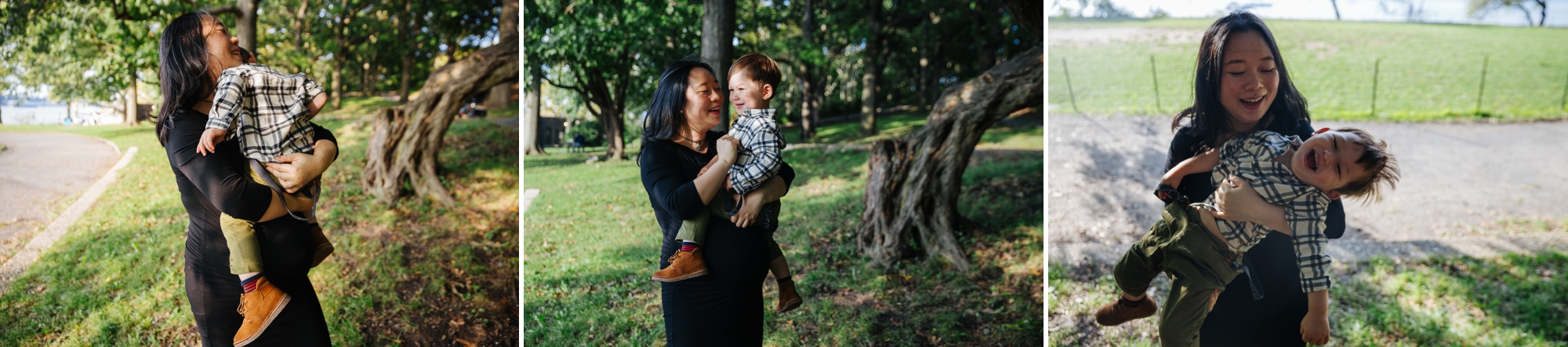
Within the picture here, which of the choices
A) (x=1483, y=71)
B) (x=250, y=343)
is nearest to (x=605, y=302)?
(x=250, y=343)

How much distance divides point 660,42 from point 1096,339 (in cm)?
349

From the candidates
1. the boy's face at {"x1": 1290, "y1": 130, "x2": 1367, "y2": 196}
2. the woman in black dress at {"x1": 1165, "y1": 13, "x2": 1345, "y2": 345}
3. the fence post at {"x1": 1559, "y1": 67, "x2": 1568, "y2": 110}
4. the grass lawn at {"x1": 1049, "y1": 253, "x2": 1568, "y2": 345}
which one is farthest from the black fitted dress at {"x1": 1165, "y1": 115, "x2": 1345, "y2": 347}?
the fence post at {"x1": 1559, "y1": 67, "x2": 1568, "y2": 110}

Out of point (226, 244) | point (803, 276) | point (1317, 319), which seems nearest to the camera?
point (226, 244)

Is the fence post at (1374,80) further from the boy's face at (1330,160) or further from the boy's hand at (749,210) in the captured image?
the boy's hand at (749,210)

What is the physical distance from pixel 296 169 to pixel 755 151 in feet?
5.45

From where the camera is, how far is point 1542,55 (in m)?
5.48

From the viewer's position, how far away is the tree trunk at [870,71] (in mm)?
7113

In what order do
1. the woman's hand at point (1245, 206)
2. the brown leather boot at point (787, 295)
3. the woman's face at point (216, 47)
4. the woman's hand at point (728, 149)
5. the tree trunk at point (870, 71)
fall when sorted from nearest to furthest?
1. the woman's hand at point (728, 149)
2. the woman's face at point (216, 47)
3. the woman's hand at point (1245, 206)
4. the brown leather boot at point (787, 295)
5. the tree trunk at point (870, 71)

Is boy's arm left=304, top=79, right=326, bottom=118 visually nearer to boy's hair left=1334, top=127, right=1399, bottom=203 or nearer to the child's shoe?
the child's shoe

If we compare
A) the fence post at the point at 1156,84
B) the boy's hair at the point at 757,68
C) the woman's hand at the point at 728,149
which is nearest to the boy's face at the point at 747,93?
the boy's hair at the point at 757,68

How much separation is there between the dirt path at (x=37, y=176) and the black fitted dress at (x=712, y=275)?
397cm

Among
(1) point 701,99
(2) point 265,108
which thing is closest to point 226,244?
(2) point 265,108

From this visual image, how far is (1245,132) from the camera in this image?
2.64 meters

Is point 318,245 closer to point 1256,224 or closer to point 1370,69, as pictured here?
point 1256,224
